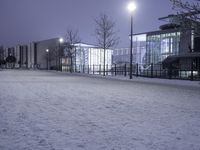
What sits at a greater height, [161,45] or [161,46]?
[161,45]

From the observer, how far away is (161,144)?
5.90m

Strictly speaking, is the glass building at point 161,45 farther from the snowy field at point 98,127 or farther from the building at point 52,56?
the snowy field at point 98,127

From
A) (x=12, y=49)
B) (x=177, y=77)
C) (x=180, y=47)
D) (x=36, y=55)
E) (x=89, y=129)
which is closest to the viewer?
(x=89, y=129)

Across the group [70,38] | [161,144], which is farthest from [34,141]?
[70,38]

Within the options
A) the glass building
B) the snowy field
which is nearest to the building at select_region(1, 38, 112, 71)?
the glass building

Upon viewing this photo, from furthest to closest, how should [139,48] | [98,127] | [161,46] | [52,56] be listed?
[52,56], [139,48], [161,46], [98,127]

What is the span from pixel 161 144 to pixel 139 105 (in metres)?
5.40

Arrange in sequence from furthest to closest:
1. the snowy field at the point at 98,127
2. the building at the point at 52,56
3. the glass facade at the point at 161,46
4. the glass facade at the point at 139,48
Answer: the building at the point at 52,56 < the glass facade at the point at 139,48 < the glass facade at the point at 161,46 < the snowy field at the point at 98,127

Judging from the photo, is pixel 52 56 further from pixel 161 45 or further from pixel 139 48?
pixel 161 45

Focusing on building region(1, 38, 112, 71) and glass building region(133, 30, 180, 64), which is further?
building region(1, 38, 112, 71)

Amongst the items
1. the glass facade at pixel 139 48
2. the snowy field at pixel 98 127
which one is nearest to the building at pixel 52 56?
the glass facade at pixel 139 48

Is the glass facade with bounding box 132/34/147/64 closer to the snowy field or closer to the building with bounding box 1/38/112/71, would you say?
the building with bounding box 1/38/112/71

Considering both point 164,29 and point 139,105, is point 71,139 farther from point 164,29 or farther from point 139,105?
point 164,29

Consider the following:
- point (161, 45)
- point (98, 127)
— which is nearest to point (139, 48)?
point (161, 45)
